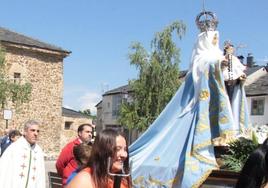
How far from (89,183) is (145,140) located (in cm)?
560

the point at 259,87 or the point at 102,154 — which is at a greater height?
the point at 259,87

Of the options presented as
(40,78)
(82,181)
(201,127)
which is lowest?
(82,181)

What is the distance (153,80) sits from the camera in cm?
3444

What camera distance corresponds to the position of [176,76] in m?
34.3

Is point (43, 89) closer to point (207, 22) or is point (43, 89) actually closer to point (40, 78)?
point (40, 78)

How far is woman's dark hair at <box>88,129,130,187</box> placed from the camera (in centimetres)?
330

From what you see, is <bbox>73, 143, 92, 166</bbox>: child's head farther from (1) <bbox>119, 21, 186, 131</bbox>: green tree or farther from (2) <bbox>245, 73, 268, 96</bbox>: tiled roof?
(2) <bbox>245, 73, 268, 96</bbox>: tiled roof

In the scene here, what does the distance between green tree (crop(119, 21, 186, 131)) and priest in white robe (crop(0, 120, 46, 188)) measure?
25.3m

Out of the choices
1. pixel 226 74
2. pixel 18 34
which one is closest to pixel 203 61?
pixel 226 74

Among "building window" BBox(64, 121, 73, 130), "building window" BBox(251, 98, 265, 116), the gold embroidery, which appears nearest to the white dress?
the gold embroidery

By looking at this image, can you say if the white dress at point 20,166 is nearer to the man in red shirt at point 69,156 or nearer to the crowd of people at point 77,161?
the crowd of people at point 77,161

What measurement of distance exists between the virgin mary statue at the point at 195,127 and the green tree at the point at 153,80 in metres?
24.3

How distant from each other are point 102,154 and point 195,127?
14.9 feet

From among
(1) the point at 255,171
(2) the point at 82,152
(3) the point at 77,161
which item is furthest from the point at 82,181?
(3) the point at 77,161
